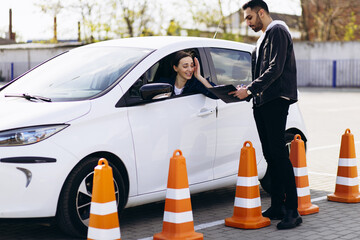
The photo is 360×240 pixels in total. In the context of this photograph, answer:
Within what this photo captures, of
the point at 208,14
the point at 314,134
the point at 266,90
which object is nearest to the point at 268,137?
the point at 266,90

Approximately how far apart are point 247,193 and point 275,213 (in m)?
0.52

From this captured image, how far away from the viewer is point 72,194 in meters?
4.94

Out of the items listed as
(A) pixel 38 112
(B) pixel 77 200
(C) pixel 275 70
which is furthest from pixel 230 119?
(A) pixel 38 112

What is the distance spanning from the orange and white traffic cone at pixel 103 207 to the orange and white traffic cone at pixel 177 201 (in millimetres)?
684

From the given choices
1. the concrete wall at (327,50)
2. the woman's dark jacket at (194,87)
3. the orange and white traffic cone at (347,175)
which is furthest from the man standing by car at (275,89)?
the concrete wall at (327,50)

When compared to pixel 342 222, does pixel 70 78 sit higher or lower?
higher

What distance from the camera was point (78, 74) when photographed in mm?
5805

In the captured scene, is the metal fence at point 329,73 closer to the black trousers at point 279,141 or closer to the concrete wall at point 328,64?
the concrete wall at point 328,64

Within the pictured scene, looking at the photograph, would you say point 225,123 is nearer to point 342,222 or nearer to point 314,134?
point 342,222

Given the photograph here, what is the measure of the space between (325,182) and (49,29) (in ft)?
134

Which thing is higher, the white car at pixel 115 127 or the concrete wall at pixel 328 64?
the concrete wall at pixel 328 64

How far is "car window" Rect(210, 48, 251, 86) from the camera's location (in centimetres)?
644

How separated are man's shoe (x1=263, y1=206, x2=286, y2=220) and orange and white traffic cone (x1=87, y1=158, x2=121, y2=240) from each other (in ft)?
6.75

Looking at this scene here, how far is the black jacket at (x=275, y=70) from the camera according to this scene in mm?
5406
